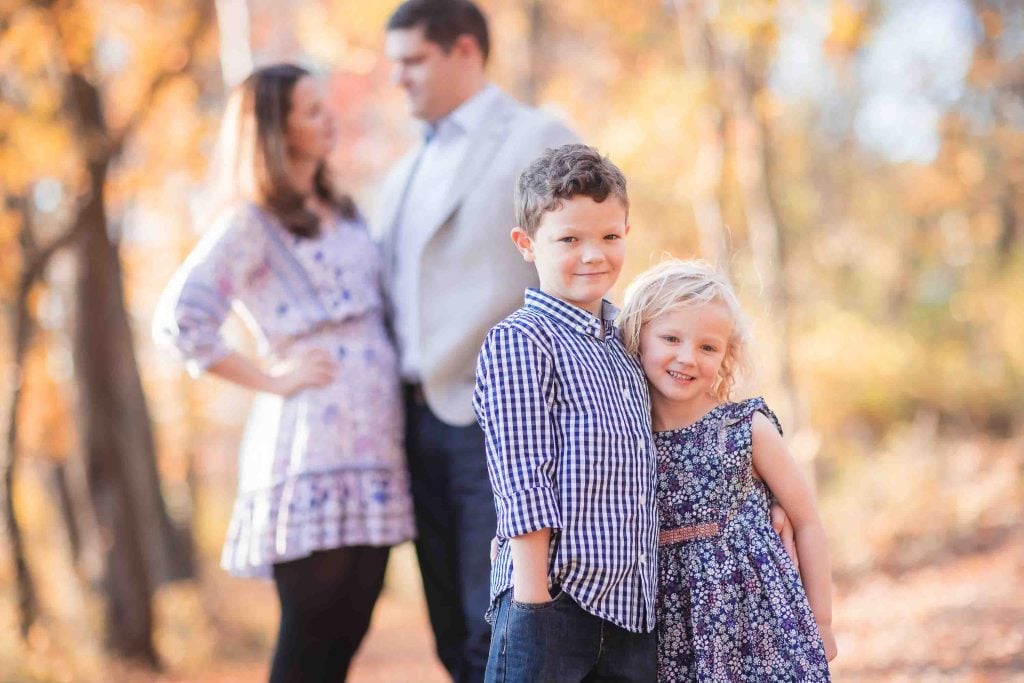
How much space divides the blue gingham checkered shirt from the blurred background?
927 mm

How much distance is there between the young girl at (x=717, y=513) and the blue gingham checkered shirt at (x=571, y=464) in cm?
10

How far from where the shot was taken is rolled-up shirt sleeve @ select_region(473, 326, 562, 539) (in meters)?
1.89

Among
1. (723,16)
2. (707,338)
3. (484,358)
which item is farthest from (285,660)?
(723,16)

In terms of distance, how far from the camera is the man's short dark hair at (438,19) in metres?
2.91

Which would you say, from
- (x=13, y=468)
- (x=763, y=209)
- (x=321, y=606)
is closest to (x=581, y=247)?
(x=321, y=606)

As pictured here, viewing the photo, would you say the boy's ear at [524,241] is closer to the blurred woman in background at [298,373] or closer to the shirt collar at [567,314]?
the shirt collar at [567,314]

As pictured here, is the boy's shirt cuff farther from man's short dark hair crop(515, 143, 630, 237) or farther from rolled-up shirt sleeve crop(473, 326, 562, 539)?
man's short dark hair crop(515, 143, 630, 237)

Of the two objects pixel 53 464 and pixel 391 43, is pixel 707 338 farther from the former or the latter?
pixel 53 464

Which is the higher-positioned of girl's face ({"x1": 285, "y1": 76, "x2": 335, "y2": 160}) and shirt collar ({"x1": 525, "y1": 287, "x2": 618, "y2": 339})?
girl's face ({"x1": 285, "y1": 76, "x2": 335, "y2": 160})

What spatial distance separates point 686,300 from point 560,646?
2.37 ft

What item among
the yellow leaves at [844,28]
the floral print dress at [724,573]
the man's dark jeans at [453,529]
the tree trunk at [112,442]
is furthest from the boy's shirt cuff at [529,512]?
the tree trunk at [112,442]

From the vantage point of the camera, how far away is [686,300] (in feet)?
7.00

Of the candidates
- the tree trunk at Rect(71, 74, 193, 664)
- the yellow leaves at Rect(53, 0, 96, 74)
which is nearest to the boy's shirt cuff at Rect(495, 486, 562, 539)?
the yellow leaves at Rect(53, 0, 96, 74)

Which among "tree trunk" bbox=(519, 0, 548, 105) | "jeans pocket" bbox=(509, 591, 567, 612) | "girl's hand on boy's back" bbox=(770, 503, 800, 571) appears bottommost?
"jeans pocket" bbox=(509, 591, 567, 612)
